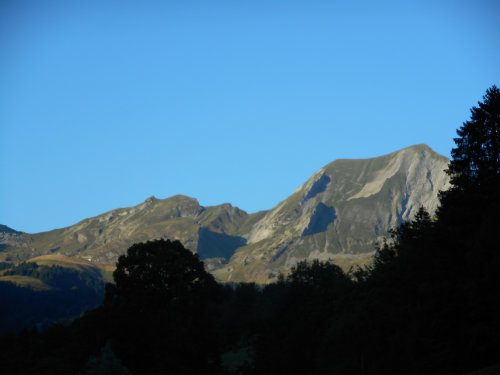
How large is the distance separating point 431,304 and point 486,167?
53.7 ft

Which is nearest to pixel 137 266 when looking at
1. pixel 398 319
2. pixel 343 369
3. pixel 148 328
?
pixel 148 328

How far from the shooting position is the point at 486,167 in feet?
220

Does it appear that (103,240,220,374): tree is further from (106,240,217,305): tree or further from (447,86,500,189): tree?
(447,86,500,189): tree

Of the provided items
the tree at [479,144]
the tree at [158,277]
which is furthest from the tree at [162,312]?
the tree at [479,144]

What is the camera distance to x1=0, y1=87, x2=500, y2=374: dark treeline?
5966 cm

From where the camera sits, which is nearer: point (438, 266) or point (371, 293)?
point (438, 266)

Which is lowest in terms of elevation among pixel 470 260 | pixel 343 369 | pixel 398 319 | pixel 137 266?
pixel 343 369

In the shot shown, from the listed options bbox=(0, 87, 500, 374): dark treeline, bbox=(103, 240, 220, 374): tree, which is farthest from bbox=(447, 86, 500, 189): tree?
bbox=(103, 240, 220, 374): tree

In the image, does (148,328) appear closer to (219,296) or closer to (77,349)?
(77,349)

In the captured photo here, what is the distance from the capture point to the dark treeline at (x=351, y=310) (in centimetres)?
5966

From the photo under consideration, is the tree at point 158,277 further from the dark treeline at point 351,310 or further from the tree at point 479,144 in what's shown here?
the tree at point 479,144

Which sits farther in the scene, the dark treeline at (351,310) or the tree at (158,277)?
the tree at (158,277)

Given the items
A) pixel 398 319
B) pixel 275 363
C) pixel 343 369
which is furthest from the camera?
pixel 275 363

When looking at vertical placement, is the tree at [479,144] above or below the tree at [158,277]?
above
